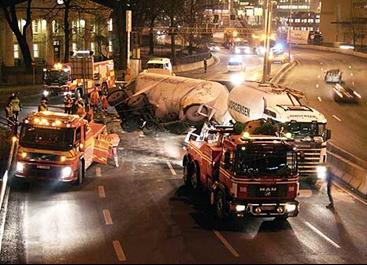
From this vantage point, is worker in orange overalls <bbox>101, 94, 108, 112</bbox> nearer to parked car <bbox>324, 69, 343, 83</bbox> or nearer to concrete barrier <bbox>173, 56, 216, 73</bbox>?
parked car <bbox>324, 69, 343, 83</bbox>

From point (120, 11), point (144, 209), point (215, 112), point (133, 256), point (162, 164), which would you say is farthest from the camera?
point (120, 11)

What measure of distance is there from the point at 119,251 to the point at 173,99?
70.3 feet

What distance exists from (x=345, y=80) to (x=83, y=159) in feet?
155

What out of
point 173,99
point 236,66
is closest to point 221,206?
point 173,99

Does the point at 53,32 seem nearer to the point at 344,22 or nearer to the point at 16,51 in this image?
the point at 16,51

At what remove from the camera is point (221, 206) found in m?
18.4

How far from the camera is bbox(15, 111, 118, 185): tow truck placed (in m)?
21.7

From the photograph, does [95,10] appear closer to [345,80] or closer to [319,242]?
[345,80]

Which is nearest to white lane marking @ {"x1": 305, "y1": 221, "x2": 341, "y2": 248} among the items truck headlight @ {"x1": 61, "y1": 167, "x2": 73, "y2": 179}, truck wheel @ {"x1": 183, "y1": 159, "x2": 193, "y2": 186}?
truck wheel @ {"x1": 183, "y1": 159, "x2": 193, "y2": 186}

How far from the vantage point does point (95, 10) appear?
77.9m

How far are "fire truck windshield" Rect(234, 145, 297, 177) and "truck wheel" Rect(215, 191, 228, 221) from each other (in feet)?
3.51

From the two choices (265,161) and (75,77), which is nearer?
(265,161)

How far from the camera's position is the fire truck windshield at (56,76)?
45562 millimetres

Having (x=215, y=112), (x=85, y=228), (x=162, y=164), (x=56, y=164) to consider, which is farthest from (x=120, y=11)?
(x=85, y=228)
